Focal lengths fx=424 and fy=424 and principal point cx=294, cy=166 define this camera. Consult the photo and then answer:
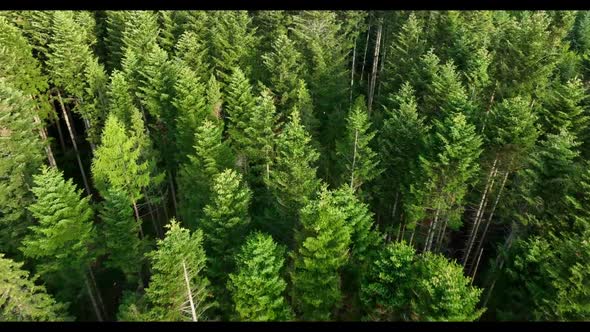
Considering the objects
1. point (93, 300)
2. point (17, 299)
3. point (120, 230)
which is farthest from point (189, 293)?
point (93, 300)

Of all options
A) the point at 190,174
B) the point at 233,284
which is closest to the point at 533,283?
the point at 233,284

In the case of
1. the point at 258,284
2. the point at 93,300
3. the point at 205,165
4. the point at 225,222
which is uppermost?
the point at 205,165

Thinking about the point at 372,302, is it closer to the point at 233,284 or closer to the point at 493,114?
the point at 233,284

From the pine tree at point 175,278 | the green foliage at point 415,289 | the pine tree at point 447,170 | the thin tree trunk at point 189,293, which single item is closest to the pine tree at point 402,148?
the pine tree at point 447,170

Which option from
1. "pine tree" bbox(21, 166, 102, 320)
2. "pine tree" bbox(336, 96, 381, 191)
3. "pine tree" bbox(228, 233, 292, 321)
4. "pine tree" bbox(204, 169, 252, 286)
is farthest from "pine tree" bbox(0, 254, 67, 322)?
"pine tree" bbox(336, 96, 381, 191)

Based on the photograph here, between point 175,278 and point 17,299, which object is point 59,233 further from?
point 175,278

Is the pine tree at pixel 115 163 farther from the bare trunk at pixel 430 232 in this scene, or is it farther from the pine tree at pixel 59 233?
the bare trunk at pixel 430 232

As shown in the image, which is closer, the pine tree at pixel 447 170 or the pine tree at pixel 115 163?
the pine tree at pixel 447 170
